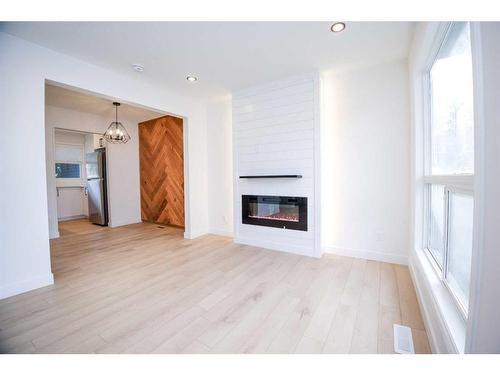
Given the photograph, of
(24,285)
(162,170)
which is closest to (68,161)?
(162,170)

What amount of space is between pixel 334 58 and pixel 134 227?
507 centimetres

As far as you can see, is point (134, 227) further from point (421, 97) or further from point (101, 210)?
point (421, 97)

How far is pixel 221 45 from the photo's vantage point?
7.26 feet

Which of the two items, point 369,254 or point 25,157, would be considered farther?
point 369,254

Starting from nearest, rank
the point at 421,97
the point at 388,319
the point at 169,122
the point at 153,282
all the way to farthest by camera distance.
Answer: the point at 388,319 < the point at 421,97 < the point at 153,282 < the point at 169,122

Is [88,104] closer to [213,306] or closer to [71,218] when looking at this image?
[71,218]

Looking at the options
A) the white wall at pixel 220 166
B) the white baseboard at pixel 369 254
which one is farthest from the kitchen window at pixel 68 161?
the white baseboard at pixel 369 254

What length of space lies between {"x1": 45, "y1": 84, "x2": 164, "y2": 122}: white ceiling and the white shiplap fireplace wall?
226 centimetres

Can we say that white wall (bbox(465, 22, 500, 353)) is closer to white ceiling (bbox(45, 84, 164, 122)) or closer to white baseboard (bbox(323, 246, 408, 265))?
white baseboard (bbox(323, 246, 408, 265))

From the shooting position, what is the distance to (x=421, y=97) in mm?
2066

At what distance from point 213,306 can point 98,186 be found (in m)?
4.78

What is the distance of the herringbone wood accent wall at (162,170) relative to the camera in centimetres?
477

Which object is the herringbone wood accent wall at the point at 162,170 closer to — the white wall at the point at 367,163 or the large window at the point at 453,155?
the white wall at the point at 367,163
